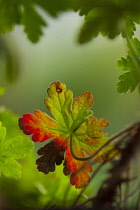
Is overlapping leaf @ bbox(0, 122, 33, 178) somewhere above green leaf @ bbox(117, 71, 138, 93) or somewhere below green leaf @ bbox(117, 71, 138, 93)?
below

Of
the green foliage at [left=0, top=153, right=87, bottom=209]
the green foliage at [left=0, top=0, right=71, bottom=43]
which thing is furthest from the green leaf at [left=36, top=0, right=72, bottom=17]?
the green foliage at [left=0, top=153, right=87, bottom=209]

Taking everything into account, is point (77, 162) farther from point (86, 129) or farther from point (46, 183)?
point (46, 183)

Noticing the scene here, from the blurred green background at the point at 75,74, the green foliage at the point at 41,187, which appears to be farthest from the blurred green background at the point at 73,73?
the green foliage at the point at 41,187

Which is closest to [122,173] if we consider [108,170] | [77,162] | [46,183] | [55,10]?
[108,170]

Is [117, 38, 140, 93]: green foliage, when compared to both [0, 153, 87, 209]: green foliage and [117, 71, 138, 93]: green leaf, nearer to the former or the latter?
[117, 71, 138, 93]: green leaf

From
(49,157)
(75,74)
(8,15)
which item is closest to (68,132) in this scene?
(49,157)

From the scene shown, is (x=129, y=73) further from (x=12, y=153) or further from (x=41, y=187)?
(x=41, y=187)

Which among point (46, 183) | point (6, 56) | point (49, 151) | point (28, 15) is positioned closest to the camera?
point (49, 151)
